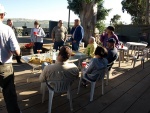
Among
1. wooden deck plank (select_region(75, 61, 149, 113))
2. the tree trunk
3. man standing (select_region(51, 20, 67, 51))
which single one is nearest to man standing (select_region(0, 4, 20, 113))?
wooden deck plank (select_region(75, 61, 149, 113))

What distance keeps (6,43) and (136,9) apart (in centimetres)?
2612

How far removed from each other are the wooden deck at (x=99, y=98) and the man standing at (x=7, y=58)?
22.3 inches

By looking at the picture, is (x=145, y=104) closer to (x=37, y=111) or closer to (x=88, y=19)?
(x=37, y=111)

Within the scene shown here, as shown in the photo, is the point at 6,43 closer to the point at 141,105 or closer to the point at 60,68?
the point at 60,68

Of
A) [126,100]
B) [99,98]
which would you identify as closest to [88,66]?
[99,98]

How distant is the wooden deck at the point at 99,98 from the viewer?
136 inches

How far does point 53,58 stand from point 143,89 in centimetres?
211

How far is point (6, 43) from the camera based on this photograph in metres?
2.66

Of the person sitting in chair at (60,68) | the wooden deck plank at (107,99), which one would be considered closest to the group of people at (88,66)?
the person sitting in chair at (60,68)

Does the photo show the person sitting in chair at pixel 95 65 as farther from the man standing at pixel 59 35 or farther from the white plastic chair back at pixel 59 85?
the man standing at pixel 59 35

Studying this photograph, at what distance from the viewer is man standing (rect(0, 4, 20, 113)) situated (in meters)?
2.62

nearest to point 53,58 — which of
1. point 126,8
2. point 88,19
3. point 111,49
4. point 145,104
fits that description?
point 111,49

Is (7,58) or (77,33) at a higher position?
(77,33)

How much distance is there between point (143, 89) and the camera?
4.68 metres
